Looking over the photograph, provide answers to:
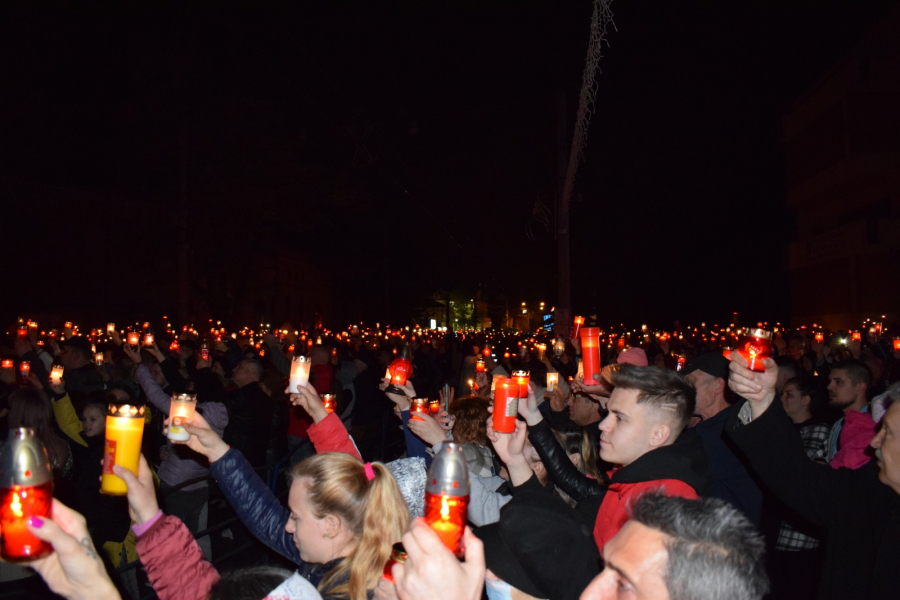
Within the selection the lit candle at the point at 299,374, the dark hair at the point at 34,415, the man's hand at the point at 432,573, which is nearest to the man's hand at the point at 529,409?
the lit candle at the point at 299,374

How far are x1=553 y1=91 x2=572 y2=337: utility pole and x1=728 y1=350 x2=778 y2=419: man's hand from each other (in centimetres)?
1100

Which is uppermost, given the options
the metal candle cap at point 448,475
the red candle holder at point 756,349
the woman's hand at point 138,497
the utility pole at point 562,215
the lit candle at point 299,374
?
the utility pole at point 562,215

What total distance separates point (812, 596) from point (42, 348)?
35.0ft

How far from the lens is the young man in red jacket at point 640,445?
9.38 ft

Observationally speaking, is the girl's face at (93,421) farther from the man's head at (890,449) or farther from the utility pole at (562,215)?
the utility pole at (562,215)

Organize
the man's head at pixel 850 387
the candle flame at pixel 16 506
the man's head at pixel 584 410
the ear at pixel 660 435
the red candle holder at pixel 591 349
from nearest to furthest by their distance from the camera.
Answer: the candle flame at pixel 16 506 → the ear at pixel 660 435 → the red candle holder at pixel 591 349 → the man's head at pixel 850 387 → the man's head at pixel 584 410

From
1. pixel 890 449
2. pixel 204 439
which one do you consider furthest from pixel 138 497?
pixel 890 449

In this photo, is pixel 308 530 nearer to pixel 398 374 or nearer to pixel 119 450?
pixel 119 450

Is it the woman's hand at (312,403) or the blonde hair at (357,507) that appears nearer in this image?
the blonde hair at (357,507)

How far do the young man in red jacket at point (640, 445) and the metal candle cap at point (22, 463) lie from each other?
6.03 ft

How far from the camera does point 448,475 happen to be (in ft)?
5.62

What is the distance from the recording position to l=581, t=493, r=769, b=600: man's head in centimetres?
166

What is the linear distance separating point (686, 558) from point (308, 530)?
5.34ft

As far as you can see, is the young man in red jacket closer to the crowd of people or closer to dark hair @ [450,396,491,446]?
the crowd of people
